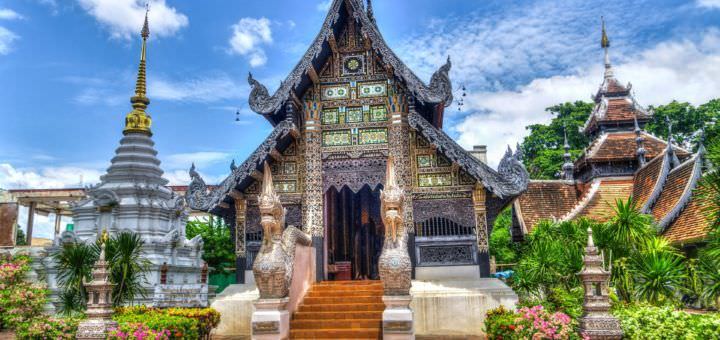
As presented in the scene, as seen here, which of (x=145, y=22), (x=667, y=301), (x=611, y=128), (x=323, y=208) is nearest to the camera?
(x=667, y=301)

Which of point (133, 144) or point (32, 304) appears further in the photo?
point (133, 144)

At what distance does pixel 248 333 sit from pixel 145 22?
575 inches

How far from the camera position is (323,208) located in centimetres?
1134

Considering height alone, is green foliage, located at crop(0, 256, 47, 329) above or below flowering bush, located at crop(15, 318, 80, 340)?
above

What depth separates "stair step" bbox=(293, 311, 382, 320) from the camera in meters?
9.52

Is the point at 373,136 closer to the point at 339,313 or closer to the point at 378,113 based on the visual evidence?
the point at 378,113

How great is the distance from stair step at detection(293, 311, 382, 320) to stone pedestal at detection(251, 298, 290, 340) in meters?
1.09

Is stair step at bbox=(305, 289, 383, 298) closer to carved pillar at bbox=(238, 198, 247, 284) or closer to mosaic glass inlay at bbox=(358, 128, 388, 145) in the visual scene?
carved pillar at bbox=(238, 198, 247, 284)

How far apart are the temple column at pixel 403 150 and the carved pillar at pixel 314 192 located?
5.18ft

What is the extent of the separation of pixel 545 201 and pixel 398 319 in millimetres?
12902

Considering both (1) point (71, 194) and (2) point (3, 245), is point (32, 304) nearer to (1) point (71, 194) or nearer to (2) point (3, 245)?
(2) point (3, 245)

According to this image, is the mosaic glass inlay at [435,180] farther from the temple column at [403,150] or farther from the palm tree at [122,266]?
the palm tree at [122,266]

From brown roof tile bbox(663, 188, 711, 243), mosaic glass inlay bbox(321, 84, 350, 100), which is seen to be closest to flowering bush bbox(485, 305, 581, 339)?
mosaic glass inlay bbox(321, 84, 350, 100)

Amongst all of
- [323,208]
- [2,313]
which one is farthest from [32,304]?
[323,208]
